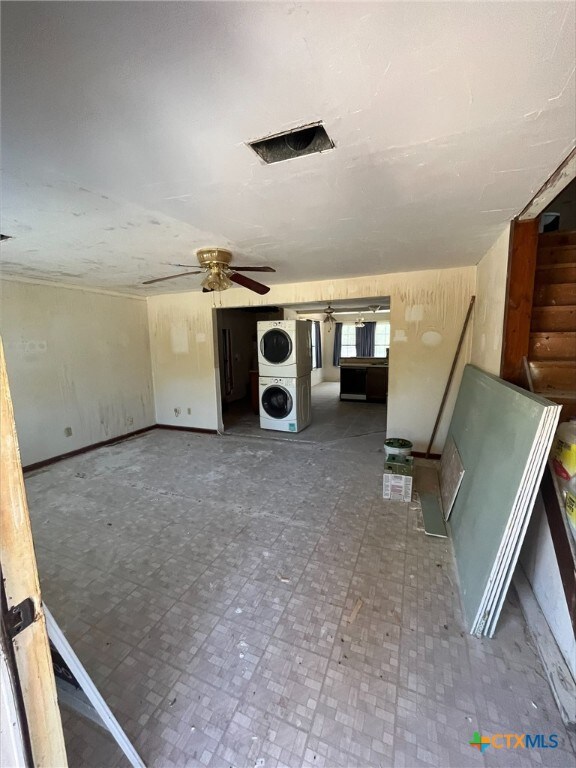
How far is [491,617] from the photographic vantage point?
1433 mm

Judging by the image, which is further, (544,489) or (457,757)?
(544,489)

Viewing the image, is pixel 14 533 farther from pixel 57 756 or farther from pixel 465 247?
pixel 465 247

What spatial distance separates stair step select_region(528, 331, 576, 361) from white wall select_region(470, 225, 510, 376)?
0.21 meters

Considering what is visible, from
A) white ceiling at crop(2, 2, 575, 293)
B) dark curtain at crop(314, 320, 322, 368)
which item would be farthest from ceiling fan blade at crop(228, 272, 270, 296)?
dark curtain at crop(314, 320, 322, 368)

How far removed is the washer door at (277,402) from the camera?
15.3 ft

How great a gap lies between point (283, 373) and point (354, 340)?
18.8 feet

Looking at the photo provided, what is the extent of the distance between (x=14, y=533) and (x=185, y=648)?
127 cm

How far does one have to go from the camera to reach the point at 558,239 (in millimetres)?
2512

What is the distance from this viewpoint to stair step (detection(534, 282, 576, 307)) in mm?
2252

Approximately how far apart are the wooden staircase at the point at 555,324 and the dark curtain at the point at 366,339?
271 inches

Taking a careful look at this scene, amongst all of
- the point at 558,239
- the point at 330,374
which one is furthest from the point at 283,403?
the point at 330,374

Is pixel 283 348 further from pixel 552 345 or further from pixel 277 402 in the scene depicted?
pixel 552 345

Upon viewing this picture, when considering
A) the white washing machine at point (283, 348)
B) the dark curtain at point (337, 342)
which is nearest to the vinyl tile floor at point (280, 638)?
the white washing machine at point (283, 348)

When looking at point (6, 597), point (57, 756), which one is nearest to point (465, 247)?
point (6, 597)
